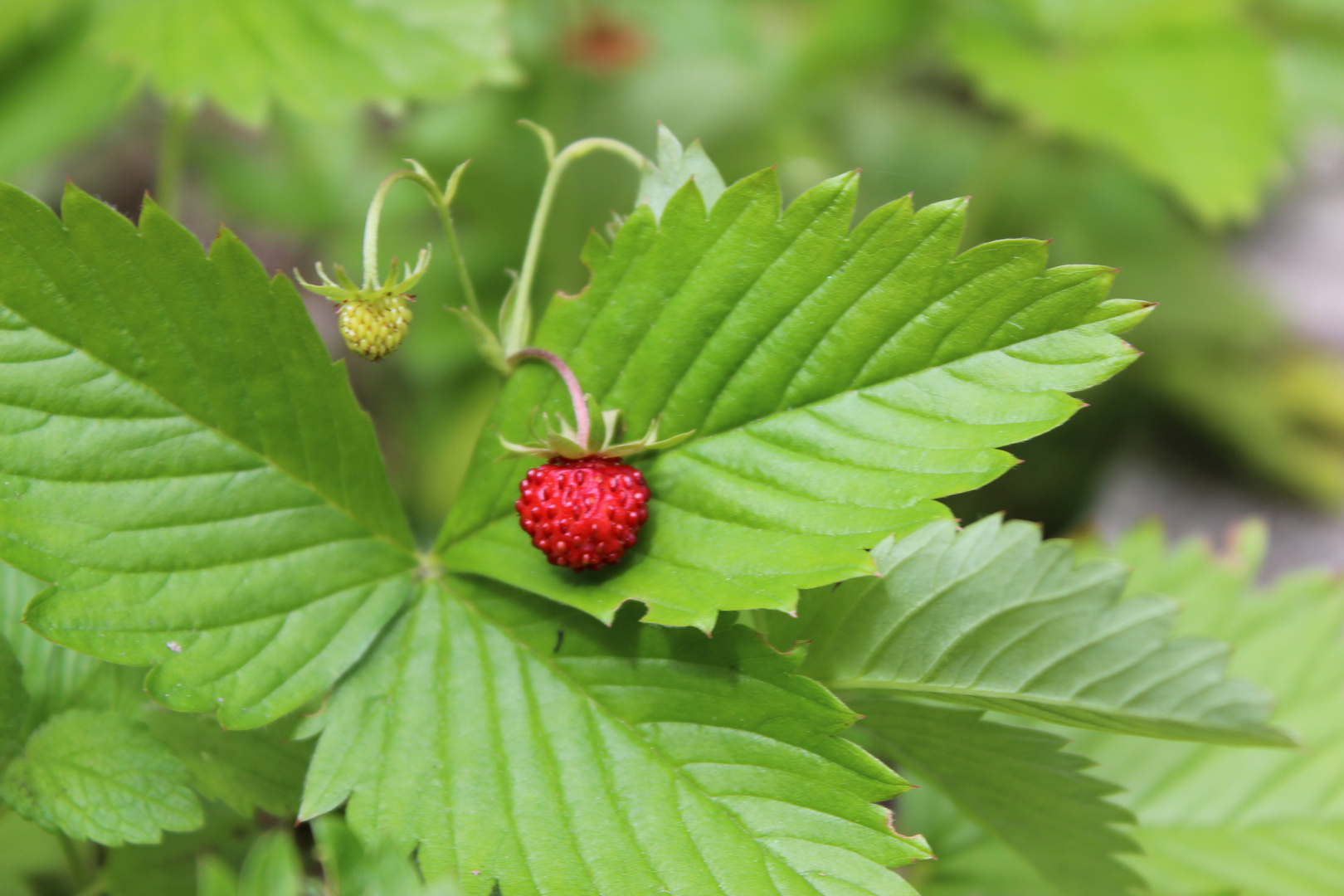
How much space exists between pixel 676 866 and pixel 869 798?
0.13 m

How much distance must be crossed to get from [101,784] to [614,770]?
0.35m

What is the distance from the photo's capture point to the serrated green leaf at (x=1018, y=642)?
2.43ft

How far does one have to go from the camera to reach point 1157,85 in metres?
2.01

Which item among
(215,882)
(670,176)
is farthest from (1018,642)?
(215,882)

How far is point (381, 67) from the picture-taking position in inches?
60.6

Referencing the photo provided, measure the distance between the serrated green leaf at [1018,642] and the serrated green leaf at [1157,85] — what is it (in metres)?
1.31

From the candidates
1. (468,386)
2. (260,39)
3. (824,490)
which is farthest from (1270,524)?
(260,39)

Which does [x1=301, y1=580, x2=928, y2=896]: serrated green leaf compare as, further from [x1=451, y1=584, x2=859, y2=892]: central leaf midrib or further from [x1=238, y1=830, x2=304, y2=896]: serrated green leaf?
[x1=238, y1=830, x2=304, y2=896]: serrated green leaf

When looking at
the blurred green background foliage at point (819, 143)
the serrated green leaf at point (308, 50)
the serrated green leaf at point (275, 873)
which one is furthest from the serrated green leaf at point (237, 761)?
the blurred green background foliage at point (819, 143)

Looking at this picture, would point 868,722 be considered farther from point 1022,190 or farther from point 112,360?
point 1022,190

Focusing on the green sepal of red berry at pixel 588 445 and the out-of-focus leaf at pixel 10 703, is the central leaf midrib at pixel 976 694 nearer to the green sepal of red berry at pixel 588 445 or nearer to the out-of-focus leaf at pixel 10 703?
the green sepal of red berry at pixel 588 445

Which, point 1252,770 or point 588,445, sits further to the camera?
point 1252,770

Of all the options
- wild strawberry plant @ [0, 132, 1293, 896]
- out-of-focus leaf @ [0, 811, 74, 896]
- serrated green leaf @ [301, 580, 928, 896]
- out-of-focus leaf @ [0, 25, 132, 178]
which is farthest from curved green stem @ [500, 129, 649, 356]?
out-of-focus leaf @ [0, 25, 132, 178]

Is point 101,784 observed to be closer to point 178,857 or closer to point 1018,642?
point 178,857
